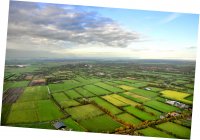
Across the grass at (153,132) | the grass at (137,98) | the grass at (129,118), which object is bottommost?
the grass at (153,132)

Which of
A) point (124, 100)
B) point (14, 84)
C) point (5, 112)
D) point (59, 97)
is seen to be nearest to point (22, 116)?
point (5, 112)

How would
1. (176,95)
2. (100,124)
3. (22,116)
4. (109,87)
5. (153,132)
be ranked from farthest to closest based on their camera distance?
(109,87)
(176,95)
(22,116)
(100,124)
(153,132)

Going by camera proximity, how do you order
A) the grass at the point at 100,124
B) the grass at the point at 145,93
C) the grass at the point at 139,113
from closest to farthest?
the grass at the point at 100,124 < the grass at the point at 139,113 < the grass at the point at 145,93

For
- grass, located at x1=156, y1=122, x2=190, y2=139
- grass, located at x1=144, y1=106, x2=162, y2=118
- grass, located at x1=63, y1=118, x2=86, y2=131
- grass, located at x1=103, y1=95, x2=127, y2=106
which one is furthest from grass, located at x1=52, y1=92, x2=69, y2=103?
grass, located at x1=156, y1=122, x2=190, y2=139

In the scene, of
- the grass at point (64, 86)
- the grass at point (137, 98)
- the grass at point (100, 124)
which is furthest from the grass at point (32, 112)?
the grass at point (137, 98)

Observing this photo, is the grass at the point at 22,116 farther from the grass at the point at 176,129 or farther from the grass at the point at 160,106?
the grass at the point at 176,129

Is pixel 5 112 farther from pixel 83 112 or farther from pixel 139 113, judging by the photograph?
pixel 139 113

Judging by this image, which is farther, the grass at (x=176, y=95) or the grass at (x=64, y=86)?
the grass at (x=64, y=86)
